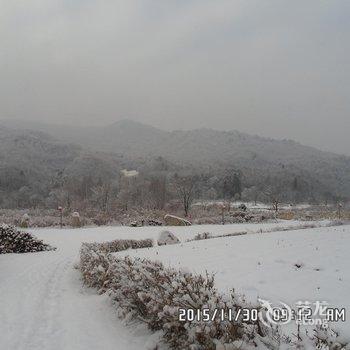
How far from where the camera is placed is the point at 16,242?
60.4 ft

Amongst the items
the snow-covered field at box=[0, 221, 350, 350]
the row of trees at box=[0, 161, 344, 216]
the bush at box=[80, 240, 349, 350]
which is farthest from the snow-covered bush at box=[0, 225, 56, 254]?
the row of trees at box=[0, 161, 344, 216]

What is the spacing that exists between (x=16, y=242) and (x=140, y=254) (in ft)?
26.0

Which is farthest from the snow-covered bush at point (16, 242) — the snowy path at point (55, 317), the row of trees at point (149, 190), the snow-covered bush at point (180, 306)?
the row of trees at point (149, 190)

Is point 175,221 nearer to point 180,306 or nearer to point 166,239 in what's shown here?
point 166,239

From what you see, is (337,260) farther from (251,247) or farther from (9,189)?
(9,189)

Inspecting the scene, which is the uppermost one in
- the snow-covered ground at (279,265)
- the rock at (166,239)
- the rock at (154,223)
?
the snow-covered ground at (279,265)

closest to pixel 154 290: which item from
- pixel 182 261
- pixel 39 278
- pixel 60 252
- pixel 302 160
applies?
pixel 182 261

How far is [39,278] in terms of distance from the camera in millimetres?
11672

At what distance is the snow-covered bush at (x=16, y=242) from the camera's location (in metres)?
18.1

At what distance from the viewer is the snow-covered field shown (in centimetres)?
639

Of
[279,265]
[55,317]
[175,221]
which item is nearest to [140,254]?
[279,265]

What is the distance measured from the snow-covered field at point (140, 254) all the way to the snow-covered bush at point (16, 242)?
10.1 ft

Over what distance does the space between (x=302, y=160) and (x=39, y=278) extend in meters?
179

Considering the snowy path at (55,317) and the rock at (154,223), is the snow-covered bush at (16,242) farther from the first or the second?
the rock at (154,223)
